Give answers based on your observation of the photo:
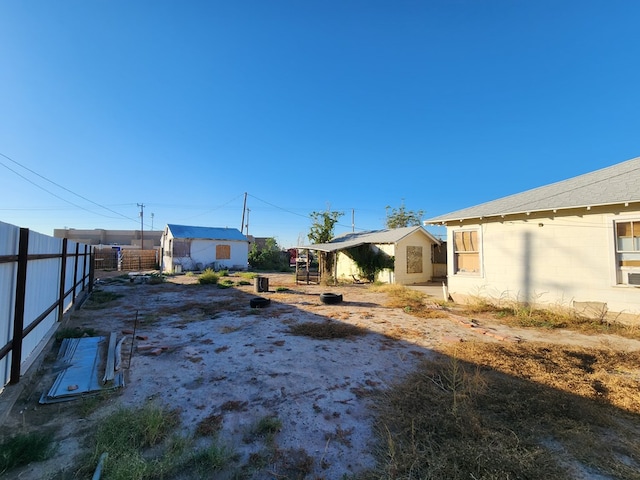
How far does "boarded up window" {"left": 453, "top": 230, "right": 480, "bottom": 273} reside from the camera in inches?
381

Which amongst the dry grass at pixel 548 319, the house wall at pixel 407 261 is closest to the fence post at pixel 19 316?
the dry grass at pixel 548 319

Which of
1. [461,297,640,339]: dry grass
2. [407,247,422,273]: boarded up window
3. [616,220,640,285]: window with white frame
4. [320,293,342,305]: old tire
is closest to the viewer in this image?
[461,297,640,339]: dry grass

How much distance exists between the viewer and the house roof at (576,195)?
22.6 feet

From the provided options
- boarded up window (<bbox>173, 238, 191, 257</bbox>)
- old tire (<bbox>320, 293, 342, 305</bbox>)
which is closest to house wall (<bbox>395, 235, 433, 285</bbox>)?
old tire (<bbox>320, 293, 342, 305</bbox>)

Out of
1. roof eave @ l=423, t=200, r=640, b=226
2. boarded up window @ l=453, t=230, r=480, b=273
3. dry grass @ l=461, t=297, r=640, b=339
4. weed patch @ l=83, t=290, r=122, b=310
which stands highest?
roof eave @ l=423, t=200, r=640, b=226

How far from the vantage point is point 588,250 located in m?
7.21

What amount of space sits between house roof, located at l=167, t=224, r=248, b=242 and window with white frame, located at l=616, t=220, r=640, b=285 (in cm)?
2606

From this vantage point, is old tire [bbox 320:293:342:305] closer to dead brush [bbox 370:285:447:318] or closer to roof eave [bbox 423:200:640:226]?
dead brush [bbox 370:285:447:318]

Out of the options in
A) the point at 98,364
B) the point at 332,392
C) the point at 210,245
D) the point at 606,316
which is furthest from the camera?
the point at 210,245

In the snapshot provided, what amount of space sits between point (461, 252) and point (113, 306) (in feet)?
39.2

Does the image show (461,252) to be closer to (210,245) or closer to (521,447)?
(521,447)

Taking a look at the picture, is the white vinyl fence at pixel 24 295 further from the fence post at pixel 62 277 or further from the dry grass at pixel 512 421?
the dry grass at pixel 512 421

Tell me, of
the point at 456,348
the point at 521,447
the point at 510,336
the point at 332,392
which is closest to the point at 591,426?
the point at 521,447

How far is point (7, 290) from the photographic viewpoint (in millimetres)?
3061
